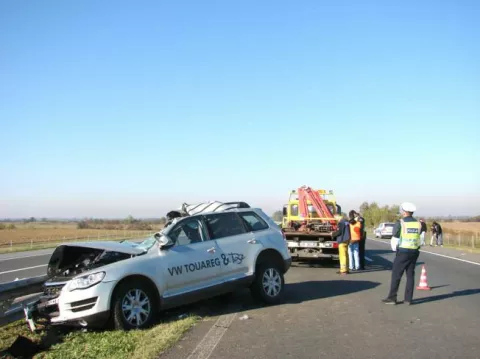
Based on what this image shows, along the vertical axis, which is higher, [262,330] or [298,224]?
[298,224]

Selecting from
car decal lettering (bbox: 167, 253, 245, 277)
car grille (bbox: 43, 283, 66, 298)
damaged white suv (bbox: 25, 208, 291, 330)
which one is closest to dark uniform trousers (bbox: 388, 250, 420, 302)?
damaged white suv (bbox: 25, 208, 291, 330)

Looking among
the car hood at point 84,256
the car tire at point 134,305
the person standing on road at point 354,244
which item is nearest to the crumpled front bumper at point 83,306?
the car tire at point 134,305

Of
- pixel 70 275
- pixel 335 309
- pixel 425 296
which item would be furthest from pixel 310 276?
pixel 70 275

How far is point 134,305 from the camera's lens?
6.90 metres

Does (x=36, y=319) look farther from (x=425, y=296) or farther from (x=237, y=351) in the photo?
(x=425, y=296)

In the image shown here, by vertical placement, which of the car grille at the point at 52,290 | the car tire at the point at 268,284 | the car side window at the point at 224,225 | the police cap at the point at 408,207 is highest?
the police cap at the point at 408,207

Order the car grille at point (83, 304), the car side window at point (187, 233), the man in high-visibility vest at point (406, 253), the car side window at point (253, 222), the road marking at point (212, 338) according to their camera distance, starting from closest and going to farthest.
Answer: the road marking at point (212, 338) → the car grille at point (83, 304) → the car side window at point (187, 233) → the man in high-visibility vest at point (406, 253) → the car side window at point (253, 222)

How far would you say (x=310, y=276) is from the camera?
1305 centimetres

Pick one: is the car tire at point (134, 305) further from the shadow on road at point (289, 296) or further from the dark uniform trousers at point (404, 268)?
the dark uniform trousers at point (404, 268)

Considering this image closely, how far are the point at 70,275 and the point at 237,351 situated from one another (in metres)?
2.83

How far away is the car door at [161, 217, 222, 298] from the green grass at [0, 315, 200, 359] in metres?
0.59

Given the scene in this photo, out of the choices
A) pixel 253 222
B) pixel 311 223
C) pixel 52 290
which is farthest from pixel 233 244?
pixel 311 223

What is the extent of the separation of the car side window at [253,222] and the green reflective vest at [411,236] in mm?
2539

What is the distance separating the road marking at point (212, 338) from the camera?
5664mm
